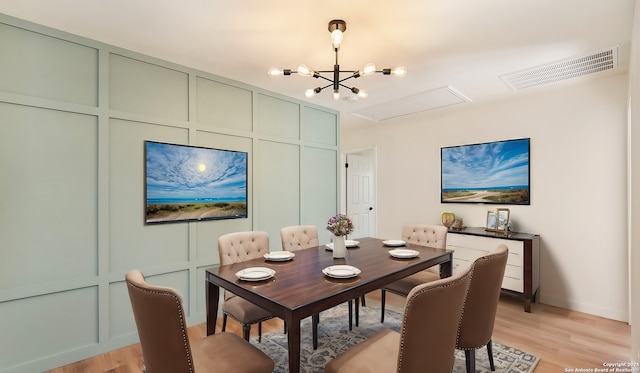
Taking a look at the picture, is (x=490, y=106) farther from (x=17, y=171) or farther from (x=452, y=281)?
(x=17, y=171)

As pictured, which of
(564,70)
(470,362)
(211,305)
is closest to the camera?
(470,362)

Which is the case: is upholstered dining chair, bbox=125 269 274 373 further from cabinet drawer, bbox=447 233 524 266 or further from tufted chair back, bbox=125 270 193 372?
cabinet drawer, bbox=447 233 524 266

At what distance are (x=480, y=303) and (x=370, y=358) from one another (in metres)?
0.76

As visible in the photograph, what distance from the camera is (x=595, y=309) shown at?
3.11 m

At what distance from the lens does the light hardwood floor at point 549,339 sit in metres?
2.23

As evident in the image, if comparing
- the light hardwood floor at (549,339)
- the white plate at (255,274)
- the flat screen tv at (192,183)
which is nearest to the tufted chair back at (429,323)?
the white plate at (255,274)

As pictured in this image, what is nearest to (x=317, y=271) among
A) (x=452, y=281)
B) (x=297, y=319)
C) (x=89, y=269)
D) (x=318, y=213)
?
(x=297, y=319)

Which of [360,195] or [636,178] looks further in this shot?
[360,195]

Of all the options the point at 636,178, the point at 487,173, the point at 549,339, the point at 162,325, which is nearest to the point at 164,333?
the point at 162,325

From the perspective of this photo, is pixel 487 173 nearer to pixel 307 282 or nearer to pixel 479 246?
pixel 479 246

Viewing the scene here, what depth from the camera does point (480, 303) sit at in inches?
69.3

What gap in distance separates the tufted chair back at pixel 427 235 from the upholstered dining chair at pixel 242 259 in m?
1.51

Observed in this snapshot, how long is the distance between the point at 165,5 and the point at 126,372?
99.7 inches

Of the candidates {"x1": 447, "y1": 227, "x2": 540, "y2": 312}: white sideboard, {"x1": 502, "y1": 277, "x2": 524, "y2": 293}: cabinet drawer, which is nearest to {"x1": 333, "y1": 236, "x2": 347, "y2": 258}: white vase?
{"x1": 447, "y1": 227, "x2": 540, "y2": 312}: white sideboard
